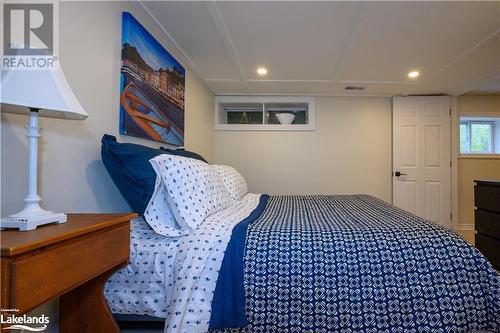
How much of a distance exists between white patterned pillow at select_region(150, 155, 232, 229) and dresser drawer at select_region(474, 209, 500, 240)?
9.20 ft

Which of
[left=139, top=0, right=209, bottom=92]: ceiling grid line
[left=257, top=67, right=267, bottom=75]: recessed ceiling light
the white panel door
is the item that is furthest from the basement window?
[left=139, top=0, right=209, bottom=92]: ceiling grid line

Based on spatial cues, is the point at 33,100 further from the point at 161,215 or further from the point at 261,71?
the point at 261,71

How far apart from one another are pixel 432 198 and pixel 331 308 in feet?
12.3

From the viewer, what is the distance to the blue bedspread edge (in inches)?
44.9

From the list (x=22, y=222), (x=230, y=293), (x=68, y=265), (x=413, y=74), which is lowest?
(x=230, y=293)

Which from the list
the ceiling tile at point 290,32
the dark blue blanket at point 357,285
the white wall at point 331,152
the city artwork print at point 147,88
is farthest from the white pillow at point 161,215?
the white wall at point 331,152

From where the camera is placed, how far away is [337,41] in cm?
233

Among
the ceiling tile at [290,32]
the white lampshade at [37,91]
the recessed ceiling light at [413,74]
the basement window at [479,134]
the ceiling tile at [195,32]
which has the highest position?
the ceiling tile at [195,32]

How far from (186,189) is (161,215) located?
199mm

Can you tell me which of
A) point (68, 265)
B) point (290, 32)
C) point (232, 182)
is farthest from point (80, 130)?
point (290, 32)

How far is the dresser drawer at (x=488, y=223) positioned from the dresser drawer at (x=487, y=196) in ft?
0.19

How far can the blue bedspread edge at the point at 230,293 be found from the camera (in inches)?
44.9

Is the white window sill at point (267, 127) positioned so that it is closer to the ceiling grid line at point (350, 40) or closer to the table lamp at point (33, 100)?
the ceiling grid line at point (350, 40)

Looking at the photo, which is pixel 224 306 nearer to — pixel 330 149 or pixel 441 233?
pixel 441 233
